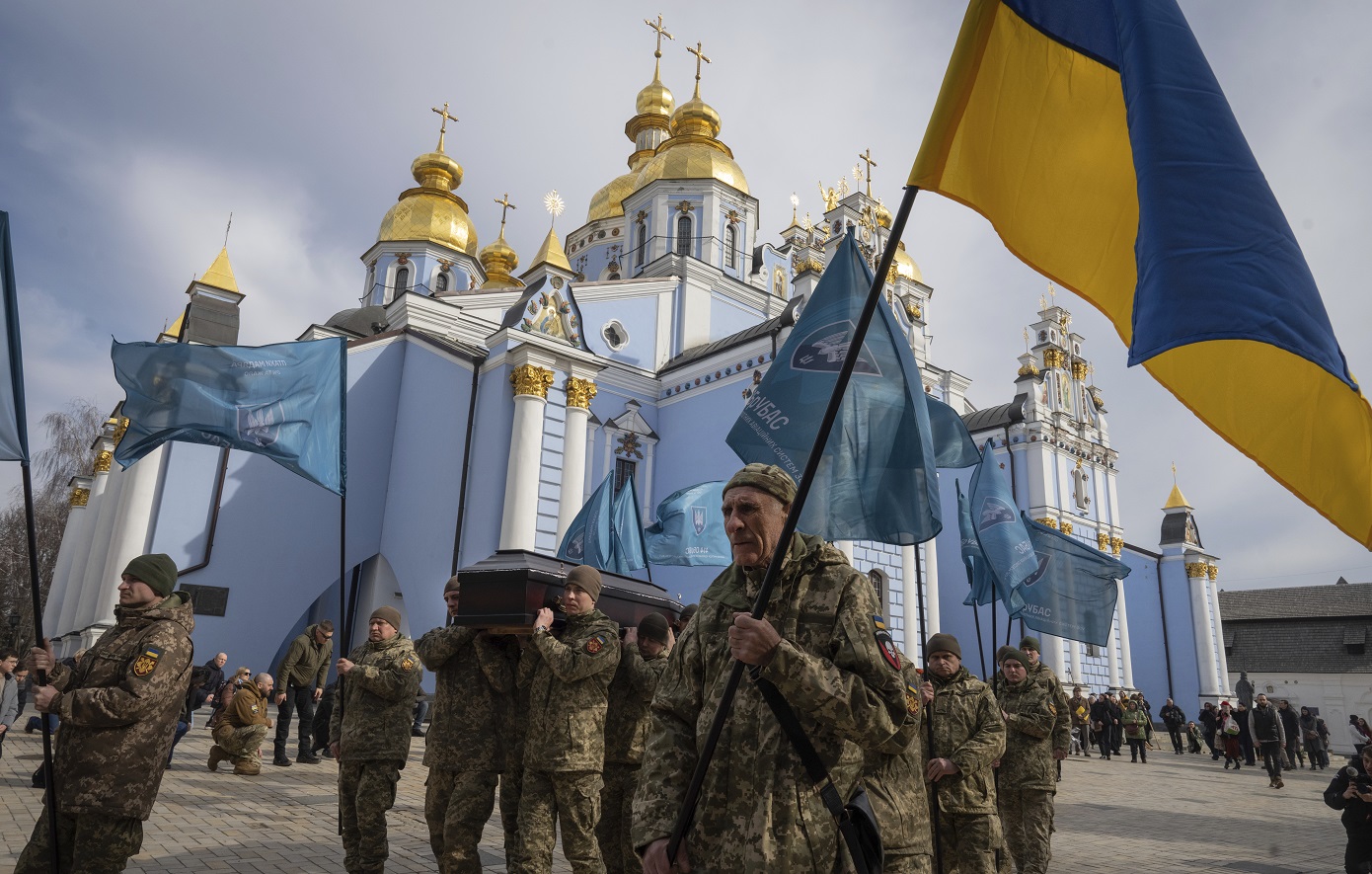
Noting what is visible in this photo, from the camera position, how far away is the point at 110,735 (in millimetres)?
4293

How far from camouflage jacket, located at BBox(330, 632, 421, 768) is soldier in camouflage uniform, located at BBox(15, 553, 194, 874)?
157cm

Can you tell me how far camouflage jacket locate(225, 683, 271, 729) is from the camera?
10422 mm

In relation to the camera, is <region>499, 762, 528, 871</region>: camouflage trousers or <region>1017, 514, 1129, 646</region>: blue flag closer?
<region>499, 762, 528, 871</region>: camouflage trousers

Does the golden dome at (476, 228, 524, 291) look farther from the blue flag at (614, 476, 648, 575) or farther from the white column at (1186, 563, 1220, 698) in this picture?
the white column at (1186, 563, 1220, 698)

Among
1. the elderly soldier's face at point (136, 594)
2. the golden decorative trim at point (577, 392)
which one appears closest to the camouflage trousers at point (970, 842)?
the elderly soldier's face at point (136, 594)

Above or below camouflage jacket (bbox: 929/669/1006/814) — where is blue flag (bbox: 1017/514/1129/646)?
above

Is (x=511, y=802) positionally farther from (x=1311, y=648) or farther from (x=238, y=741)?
(x=1311, y=648)

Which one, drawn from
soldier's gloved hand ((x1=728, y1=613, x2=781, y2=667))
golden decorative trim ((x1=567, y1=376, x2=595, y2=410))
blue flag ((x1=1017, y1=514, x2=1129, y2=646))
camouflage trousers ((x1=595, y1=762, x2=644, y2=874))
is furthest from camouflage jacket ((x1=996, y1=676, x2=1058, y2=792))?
golden decorative trim ((x1=567, y1=376, x2=595, y2=410))

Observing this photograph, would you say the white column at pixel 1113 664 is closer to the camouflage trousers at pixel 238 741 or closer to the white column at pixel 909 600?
the white column at pixel 909 600

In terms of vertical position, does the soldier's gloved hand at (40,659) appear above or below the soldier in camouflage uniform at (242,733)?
above

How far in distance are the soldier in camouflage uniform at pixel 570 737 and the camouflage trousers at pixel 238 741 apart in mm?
6482

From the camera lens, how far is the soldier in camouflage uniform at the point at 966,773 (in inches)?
232

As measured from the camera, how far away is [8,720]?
34.0 ft

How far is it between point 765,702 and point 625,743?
11.9 feet
